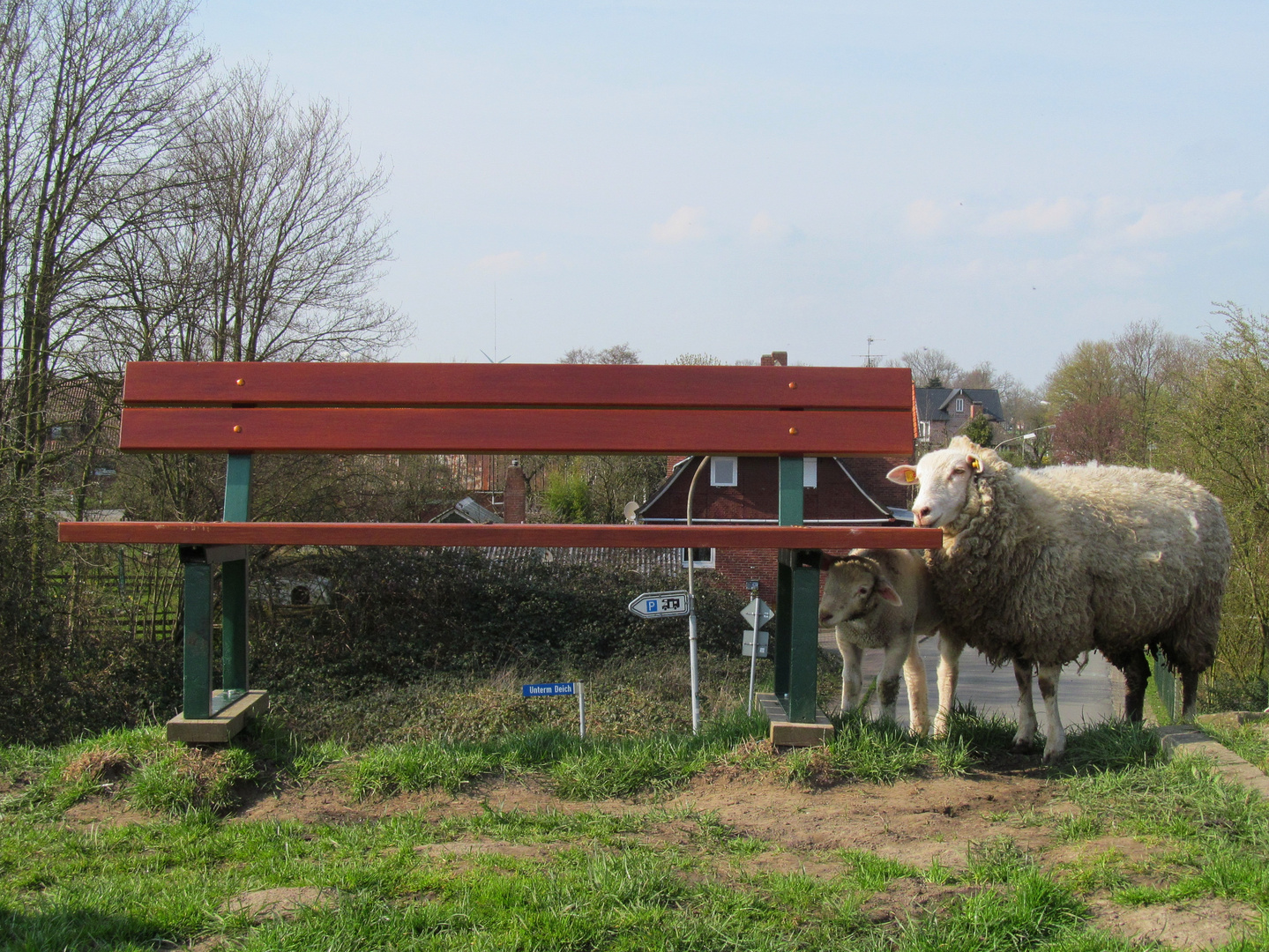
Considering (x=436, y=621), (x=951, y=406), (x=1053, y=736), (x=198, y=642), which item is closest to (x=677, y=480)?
(x=436, y=621)

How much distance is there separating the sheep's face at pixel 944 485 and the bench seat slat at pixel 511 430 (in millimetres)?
506

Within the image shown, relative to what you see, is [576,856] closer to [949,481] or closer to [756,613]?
[949,481]

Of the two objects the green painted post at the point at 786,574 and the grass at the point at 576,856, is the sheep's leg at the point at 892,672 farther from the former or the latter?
the green painted post at the point at 786,574

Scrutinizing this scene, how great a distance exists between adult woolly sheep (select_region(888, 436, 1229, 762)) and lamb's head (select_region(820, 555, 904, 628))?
34 centimetres

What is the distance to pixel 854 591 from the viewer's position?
15.5 feet

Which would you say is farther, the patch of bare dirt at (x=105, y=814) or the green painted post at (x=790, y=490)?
the green painted post at (x=790, y=490)

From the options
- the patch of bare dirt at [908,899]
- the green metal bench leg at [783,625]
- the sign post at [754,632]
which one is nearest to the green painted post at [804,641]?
the green metal bench leg at [783,625]

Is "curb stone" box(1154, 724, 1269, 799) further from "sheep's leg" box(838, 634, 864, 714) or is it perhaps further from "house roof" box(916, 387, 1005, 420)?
"house roof" box(916, 387, 1005, 420)

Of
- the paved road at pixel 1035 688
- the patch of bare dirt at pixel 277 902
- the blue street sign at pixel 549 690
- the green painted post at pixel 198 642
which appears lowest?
the paved road at pixel 1035 688

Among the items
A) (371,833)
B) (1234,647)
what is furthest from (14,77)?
(1234,647)

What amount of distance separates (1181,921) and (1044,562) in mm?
2310

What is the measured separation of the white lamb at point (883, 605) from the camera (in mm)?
4719

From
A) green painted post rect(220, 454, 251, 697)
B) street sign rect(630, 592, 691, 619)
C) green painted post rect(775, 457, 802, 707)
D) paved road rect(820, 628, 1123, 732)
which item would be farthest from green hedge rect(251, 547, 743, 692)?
green painted post rect(775, 457, 802, 707)

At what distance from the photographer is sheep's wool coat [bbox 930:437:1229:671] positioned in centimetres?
466
